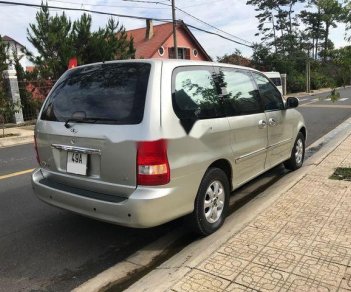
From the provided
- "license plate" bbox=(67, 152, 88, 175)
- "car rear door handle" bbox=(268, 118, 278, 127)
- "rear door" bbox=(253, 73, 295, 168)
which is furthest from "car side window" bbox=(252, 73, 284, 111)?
"license plate" bbox=(67, 152, 88, 175)

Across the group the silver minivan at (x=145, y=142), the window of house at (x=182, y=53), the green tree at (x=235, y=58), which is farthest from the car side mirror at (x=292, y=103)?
the green tree at (x=235, y=58)

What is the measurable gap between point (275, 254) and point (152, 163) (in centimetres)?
128

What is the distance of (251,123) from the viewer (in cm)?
493

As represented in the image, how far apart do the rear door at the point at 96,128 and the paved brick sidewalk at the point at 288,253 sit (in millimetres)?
1006

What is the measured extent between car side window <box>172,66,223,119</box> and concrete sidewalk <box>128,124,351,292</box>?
117cm

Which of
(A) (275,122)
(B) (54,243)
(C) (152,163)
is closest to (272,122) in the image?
(A) (275,122)

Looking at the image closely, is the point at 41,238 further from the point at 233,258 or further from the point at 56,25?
the point at 56,25

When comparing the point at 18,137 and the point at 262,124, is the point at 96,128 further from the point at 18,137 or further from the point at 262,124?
the point at 18,137

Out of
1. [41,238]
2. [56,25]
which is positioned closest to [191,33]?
[56,25]

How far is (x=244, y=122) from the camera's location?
4766 millimetres

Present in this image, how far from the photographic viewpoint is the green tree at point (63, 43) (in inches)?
747

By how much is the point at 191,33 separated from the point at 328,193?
34.9m

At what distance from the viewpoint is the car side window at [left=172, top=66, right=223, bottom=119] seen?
3.84m

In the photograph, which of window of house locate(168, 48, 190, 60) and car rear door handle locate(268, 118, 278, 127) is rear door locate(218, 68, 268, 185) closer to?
car rear door handle locate(268, 118, 278, 127)
